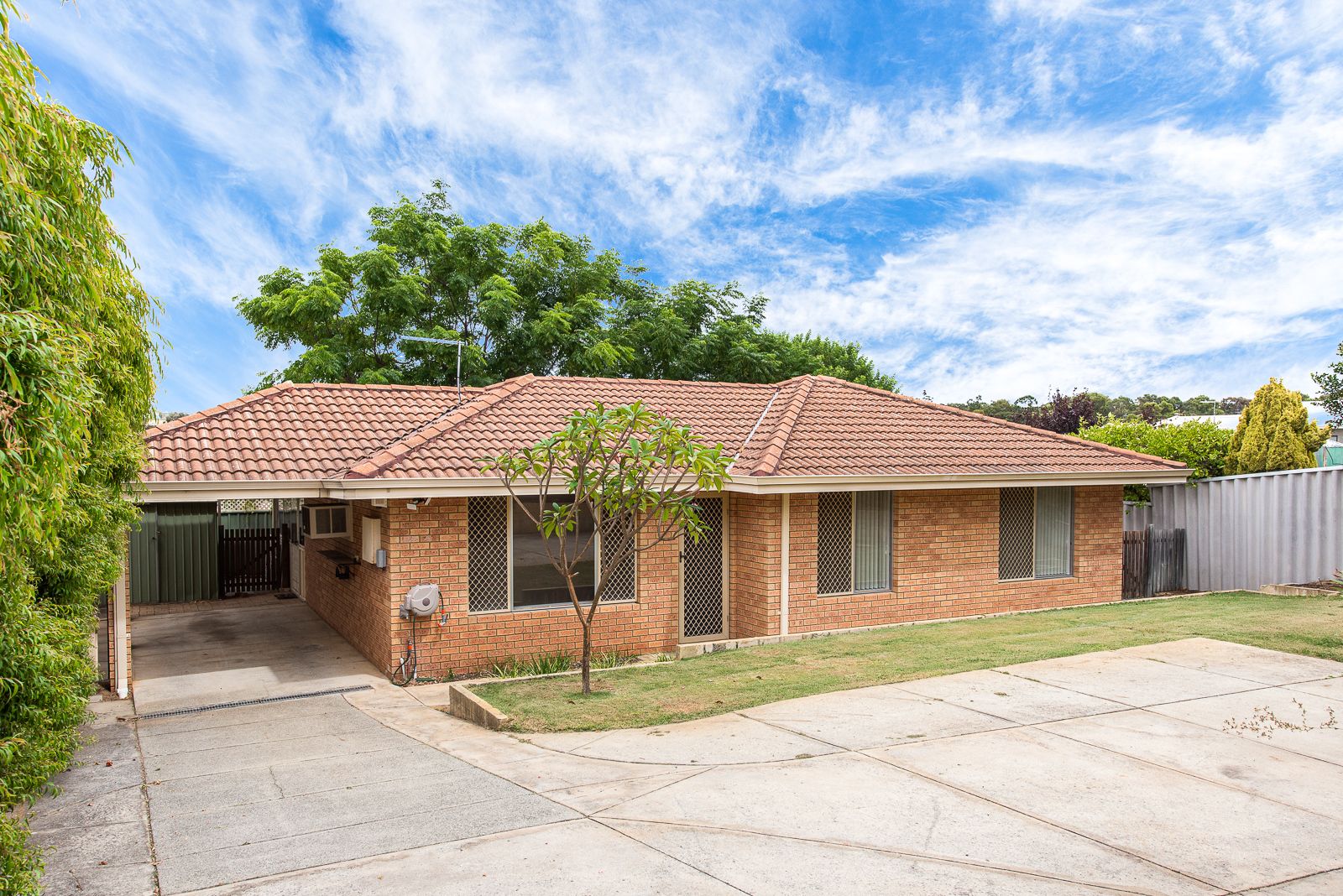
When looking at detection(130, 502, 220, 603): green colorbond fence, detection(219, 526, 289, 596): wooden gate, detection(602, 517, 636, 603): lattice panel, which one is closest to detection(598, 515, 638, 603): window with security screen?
detection(602, 517, 636, 603): lattice panel

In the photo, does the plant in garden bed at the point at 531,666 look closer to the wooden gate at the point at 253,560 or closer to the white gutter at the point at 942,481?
the white gutter at the point at 942,481

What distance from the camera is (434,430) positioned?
11.9 metres

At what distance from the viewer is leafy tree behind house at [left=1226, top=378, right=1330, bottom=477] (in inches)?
735

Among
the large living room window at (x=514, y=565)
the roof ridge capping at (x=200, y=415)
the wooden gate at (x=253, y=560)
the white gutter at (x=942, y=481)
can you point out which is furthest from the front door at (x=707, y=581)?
the wooden gate at (x=253, y=560)

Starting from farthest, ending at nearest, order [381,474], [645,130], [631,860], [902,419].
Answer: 1. [645,130]
2. [902,419]
3. [381,474]
4. [631,860]

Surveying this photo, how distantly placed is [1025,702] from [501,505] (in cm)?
658

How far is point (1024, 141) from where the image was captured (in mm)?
20266

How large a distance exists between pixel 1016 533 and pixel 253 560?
14988 mm

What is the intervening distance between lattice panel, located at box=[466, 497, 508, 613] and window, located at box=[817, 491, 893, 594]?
445cm

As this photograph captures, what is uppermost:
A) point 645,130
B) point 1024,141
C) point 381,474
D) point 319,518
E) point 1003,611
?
point 645,130

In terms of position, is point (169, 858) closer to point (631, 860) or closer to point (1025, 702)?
point (631, 860)

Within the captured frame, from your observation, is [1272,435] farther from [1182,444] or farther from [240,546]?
[240,546]

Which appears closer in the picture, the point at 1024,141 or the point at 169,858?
the point at 169,858

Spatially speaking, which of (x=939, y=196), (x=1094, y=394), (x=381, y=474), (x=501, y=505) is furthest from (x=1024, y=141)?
(x=1094, y=394)
